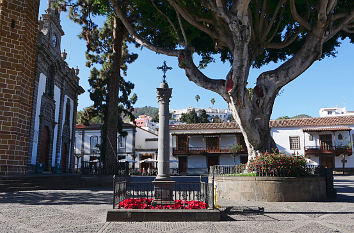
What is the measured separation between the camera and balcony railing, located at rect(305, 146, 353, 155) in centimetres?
3547

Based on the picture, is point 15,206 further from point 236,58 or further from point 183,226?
point 236,58

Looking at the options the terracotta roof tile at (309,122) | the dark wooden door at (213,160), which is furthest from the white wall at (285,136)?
the dark wooden door at (213,160)

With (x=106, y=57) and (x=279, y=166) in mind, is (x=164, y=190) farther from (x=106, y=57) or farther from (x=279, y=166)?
(x=106, y=57)

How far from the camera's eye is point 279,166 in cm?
1116

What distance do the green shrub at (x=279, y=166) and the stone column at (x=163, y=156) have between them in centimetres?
439

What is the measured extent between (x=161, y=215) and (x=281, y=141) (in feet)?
114

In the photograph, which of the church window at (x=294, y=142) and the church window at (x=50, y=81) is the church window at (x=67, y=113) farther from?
the church window at (x=294, y=142)

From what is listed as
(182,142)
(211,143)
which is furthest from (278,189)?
(182,142)

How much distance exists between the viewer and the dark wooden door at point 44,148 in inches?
846

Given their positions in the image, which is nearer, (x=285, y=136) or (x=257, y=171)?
(x=257, y=171)

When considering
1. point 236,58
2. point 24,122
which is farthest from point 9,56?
point 236,58

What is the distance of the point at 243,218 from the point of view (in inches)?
293

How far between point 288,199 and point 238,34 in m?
6.98

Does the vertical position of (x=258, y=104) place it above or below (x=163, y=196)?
above
